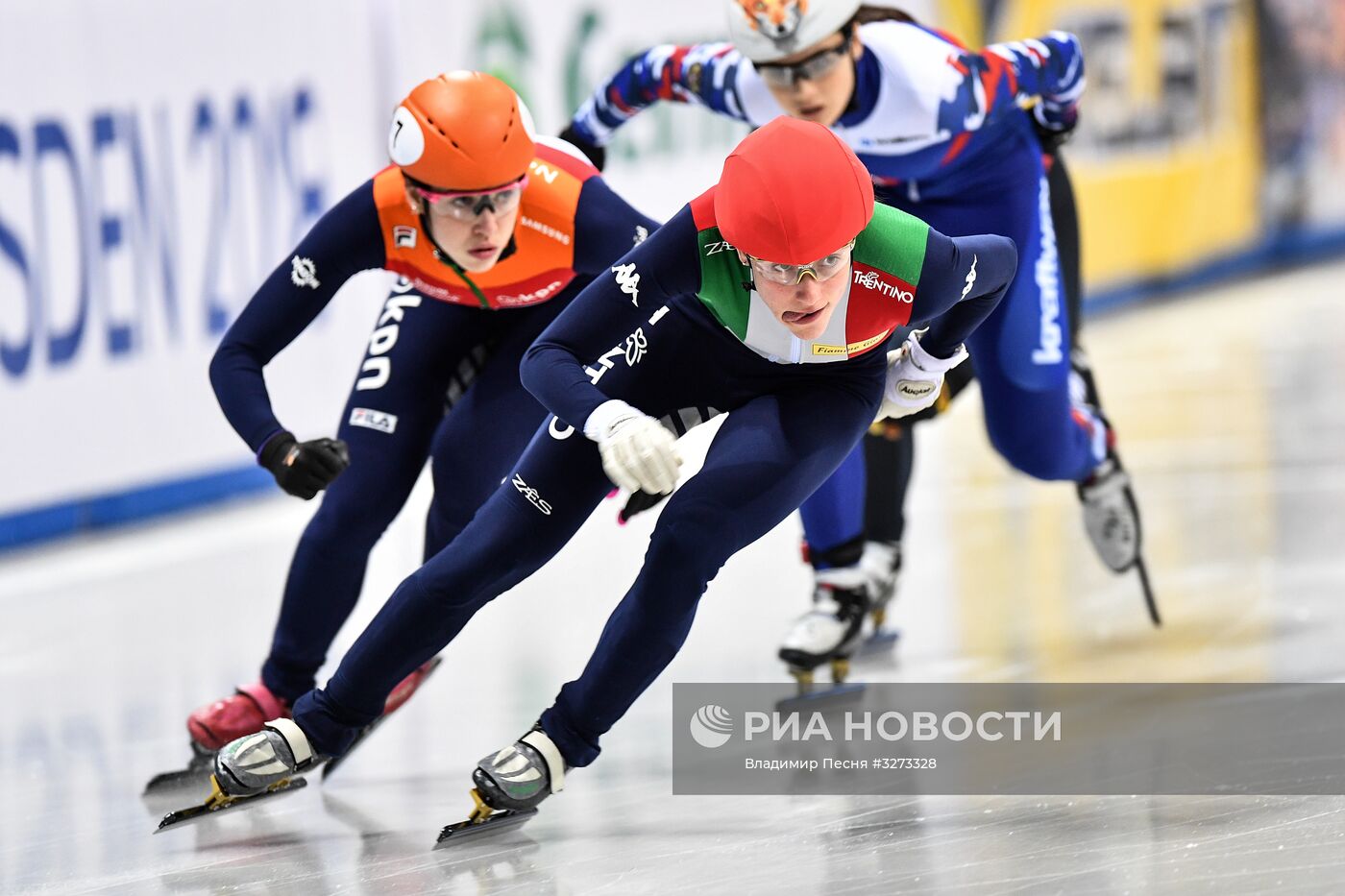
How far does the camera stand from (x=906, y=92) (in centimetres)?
433

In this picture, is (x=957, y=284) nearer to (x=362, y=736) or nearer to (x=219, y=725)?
(x=362, y=736)

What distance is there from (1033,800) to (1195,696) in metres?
0.89

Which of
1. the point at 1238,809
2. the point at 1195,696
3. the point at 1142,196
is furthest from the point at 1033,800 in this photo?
the point at 1142,196

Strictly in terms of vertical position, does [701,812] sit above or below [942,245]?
below

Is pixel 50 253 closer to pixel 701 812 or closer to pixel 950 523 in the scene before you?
pixel 950 523

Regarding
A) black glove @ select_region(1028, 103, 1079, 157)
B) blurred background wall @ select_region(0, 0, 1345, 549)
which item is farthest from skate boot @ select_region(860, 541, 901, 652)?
blurred background wall @ select_region(0, 0, 1345, 549)

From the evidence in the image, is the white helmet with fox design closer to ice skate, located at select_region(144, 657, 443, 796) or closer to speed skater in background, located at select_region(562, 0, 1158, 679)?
speed skater in background, located at select_region(562, 0, 1158, 679)

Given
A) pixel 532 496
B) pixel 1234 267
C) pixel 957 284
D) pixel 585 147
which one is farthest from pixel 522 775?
pixel 1234 267

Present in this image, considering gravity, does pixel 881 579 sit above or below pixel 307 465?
below

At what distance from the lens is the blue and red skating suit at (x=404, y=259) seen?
3.65 m

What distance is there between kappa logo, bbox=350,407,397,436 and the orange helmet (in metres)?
0.55

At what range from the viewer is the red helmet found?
3020 mm

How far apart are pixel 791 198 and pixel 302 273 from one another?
45.1 inches

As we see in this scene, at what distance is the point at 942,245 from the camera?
331cm
